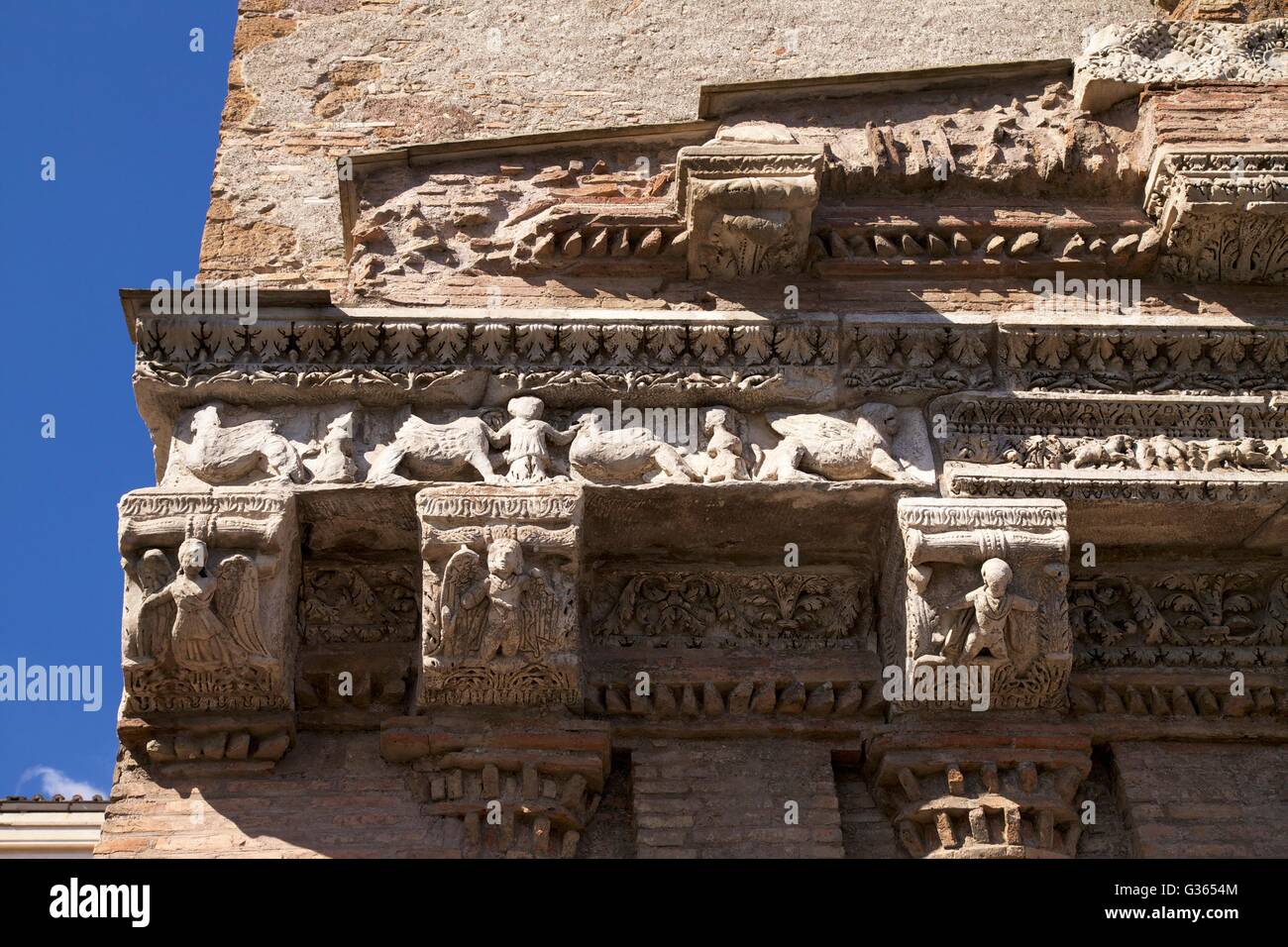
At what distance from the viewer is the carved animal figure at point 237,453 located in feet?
20.4

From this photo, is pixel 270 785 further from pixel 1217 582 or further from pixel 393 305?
pixel 1217 582

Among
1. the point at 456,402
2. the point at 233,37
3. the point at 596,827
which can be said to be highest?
the point at 233,37

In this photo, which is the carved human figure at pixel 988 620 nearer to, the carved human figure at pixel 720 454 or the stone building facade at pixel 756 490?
the stone building facade at pixel 756 490

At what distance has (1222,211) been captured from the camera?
266 inches

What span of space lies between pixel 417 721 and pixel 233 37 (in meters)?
3.45

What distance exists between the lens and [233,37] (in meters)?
8.26

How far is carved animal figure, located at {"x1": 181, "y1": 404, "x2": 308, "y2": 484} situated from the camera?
6.23 m

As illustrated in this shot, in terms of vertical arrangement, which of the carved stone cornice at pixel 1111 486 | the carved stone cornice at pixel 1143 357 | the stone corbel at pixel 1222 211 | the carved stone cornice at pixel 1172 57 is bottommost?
the carved stone cornice at pixel 1111 486

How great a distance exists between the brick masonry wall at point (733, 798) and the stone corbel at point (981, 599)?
0.41m

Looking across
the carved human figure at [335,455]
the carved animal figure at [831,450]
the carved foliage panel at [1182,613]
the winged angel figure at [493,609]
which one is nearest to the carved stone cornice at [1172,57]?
the carved animal figure at [831,450]

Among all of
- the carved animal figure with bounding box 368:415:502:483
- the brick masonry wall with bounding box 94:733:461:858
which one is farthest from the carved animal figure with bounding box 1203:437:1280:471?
the brick masonry wall with bounding box 94:733:461:858

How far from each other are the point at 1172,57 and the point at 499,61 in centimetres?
267

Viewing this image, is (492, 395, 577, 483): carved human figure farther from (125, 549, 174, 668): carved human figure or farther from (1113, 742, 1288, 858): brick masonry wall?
(1113, 742, 1288, 858): brick masonry wall

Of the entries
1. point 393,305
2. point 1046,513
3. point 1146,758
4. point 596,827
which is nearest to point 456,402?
point 393,305
